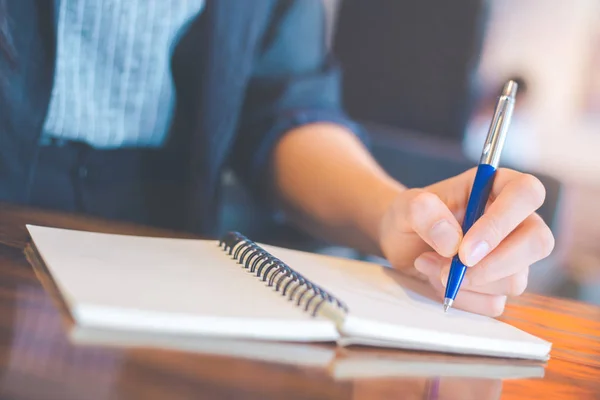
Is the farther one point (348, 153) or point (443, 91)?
point (443, 91)

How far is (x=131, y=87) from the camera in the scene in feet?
2.90

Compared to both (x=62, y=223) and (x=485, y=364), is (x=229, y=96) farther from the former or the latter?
(x=485, y=364)

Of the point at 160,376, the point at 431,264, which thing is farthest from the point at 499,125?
the point at 160,376

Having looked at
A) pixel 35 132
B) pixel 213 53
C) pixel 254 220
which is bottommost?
pixel 254 220

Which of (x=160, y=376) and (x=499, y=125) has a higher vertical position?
(x=499, y=125)

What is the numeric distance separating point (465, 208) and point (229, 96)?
426mm

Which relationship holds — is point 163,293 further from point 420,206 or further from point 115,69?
point 115,69

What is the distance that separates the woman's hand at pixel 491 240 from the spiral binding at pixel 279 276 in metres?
0.13

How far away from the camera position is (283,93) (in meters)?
1.02

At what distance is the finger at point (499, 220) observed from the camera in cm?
54

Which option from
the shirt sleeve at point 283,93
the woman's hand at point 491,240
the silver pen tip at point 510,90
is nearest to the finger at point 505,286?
the woman's hand at point 491,240

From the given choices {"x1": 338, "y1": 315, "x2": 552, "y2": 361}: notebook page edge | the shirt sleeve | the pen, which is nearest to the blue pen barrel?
the pen

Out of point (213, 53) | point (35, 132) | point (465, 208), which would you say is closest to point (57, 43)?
point (35, 132)

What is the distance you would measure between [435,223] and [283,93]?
0.51m
